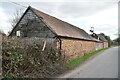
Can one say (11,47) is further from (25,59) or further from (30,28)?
(30,28)

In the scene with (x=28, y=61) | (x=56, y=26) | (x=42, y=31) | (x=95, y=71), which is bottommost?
(x=95, y=71)

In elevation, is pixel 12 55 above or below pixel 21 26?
below

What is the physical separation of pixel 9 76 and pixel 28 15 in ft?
28.0

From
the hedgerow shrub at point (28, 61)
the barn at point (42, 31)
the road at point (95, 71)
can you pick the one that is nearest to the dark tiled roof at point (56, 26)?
the barn at point (42, 31)

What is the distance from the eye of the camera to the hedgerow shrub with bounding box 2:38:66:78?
471cm

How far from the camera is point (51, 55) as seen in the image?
7.22 meters

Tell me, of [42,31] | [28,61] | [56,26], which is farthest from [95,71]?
[56,26]

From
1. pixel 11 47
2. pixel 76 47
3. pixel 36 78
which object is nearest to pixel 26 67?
pixel 36 78

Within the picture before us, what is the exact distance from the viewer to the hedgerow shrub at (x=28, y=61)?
4715 mm

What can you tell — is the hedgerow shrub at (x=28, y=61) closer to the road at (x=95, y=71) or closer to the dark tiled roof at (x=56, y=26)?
the road at (x=95, y=71)

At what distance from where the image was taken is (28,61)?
17.5 ft

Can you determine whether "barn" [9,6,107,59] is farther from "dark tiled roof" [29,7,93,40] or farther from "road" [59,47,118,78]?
"road" [59,47,118,78]

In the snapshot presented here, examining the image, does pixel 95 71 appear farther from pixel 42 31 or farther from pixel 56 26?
pixel 56 26

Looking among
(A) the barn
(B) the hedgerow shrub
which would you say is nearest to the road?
(B) the hedgerow shrub
